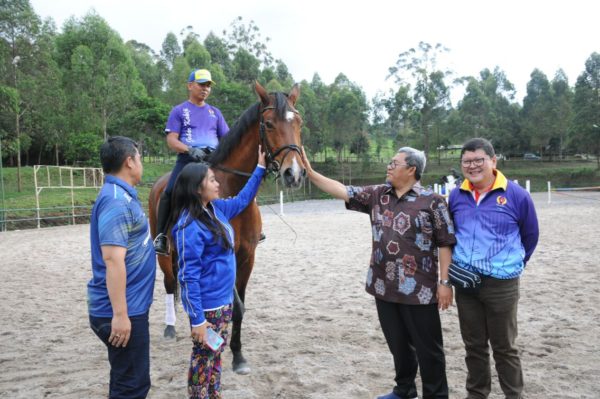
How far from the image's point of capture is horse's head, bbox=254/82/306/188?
3004 mm

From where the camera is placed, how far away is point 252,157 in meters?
3.60

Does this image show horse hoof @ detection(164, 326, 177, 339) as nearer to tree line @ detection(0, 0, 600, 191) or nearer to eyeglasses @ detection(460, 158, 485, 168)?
eyeglasses @ detection(460, 158, 485, 168)

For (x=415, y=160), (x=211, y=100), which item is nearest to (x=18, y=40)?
(x=211, y=100)

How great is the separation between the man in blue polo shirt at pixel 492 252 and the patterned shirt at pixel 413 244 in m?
0.18

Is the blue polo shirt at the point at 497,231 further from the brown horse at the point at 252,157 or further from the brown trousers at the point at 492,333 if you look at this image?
the brown horse at the point at 252,157

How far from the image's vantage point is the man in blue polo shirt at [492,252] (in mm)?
2662

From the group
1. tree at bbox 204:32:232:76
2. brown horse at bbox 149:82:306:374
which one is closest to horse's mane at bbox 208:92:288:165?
brown horse at bbox 149:82:306:374

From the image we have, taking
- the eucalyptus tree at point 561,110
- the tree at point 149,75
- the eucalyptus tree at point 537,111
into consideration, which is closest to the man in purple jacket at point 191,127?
the tree at point 149,75

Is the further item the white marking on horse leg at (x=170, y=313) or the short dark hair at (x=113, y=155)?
the white marking on horse leg at (x=170, y=313)

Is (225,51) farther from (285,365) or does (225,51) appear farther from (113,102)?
(285,365)

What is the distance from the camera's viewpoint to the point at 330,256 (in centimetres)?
928

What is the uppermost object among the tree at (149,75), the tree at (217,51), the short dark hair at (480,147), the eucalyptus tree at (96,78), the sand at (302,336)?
the tree at (217,51)

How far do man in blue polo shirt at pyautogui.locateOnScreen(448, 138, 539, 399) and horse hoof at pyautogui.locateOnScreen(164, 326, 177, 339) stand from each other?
3252 millimetres

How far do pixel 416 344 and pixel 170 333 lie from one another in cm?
303
